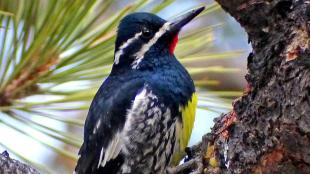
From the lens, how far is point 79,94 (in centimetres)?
258

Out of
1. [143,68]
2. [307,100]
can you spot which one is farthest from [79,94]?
[307,100]

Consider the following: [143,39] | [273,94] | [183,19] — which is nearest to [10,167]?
Answer: [273,94]

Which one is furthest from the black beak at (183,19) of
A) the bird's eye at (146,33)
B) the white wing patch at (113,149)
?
the white wing patch at (113,149)

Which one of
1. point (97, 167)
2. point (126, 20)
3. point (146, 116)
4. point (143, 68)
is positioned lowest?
point (97, 167)

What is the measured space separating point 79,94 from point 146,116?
11.7 inches

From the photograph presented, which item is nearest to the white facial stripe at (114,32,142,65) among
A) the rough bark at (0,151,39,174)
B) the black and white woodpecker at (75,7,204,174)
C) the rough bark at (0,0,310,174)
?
the black and white woodpecker at (75,7,204,174)

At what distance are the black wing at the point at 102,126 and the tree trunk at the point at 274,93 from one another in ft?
3.58

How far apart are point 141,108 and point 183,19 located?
449 mm

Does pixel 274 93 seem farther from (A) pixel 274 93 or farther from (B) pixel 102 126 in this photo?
(B) pixel 102 126

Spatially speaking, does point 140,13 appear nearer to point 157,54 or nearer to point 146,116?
point 157,54

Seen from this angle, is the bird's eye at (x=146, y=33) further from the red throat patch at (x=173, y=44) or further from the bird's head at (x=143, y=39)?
the red throat patch at (x=173, y=44)

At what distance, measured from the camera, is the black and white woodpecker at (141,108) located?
8.59ft

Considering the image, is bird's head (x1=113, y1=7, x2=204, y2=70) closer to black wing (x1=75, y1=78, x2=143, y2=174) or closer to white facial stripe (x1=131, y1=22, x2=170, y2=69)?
white facial stripe (x1=131, y1=22, x2=170, y2=69)

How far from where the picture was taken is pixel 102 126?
108 inches
